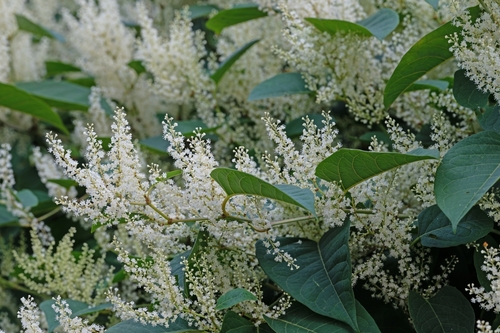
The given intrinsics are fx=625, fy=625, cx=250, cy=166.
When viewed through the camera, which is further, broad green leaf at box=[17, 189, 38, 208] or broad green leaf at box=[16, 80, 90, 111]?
broad green leaf at box=[16, 80, 90, 111]

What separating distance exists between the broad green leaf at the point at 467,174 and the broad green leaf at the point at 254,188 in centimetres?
20

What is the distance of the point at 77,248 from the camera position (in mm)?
1938

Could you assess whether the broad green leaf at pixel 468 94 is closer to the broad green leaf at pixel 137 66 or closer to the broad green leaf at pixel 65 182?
the broad green leaf at pixel 65 182

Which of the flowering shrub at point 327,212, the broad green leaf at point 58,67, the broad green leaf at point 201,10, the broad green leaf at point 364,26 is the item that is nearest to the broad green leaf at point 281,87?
the flowering shrub at point 327,212

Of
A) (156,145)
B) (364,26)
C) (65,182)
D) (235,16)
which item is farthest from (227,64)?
(65,182)

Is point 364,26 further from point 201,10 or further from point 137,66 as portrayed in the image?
point 201,10

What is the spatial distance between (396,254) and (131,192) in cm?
44

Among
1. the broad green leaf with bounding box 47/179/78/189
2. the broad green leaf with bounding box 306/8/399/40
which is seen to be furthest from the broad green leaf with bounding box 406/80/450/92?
the broad green leaf with bounding box 47/179/78/189

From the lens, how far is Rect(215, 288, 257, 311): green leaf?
35.7 inches

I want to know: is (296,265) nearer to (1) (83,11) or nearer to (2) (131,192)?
(2) (131,192)

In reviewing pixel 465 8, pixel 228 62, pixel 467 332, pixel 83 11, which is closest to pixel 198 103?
pixel 228 62

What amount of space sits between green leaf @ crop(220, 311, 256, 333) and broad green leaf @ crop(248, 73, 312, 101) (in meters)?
0.71

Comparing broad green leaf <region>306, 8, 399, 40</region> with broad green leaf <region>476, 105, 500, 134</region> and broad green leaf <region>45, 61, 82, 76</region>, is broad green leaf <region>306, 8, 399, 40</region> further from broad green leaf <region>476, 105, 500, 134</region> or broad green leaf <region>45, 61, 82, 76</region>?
broad green leaf <region>45, 61, 82, 76</region>

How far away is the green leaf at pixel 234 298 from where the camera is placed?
907 millimetres
